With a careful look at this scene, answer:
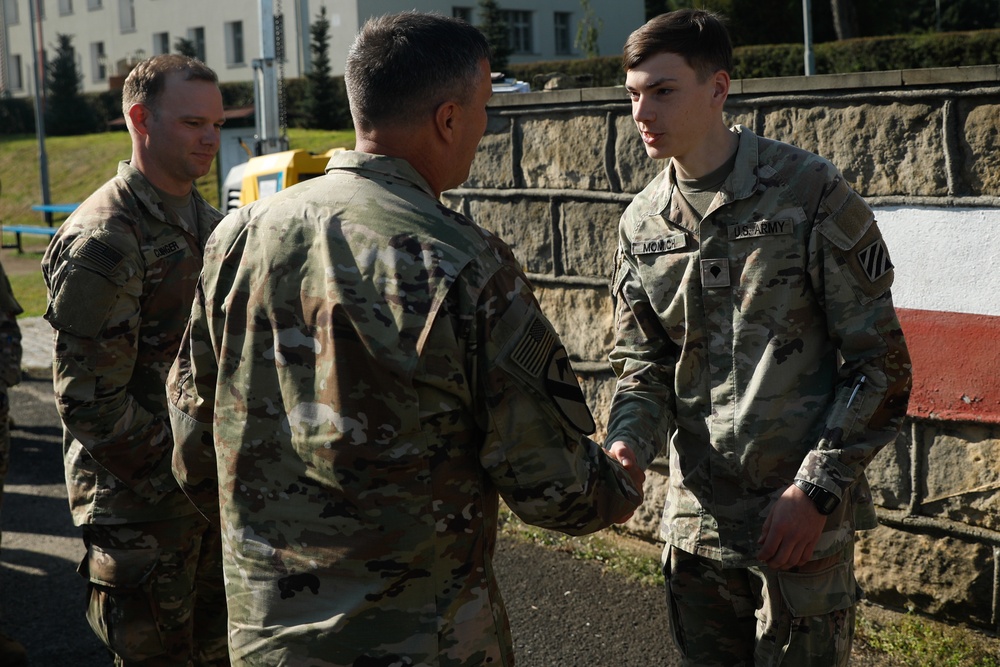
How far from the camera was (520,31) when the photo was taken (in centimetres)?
4497

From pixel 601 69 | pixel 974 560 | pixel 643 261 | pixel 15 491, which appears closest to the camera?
pixel 643 261

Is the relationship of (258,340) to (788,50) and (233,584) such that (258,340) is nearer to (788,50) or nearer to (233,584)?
(233,584)

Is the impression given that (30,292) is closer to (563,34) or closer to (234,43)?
(234,43)

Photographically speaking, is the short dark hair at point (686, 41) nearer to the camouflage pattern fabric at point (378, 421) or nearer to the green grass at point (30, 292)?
the camouflage pattern fabric at point (378, 421)

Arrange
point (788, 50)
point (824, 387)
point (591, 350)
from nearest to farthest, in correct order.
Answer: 1. point (824, 387)
2. point (591, 350)
3. point (788, 50)

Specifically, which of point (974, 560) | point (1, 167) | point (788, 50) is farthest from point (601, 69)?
point (974, 560)

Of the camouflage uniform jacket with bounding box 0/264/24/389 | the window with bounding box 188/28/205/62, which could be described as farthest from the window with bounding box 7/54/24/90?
the camouflage uniform jacket with bounding box 0/264/24/389

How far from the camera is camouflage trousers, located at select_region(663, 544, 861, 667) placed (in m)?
2.79

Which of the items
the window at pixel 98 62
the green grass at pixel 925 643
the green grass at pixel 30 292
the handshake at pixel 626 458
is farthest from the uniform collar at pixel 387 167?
the window at pixel 98 62

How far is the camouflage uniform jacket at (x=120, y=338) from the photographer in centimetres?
334

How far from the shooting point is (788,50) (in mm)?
24672

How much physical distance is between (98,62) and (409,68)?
182 feet

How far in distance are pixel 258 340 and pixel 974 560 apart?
10.1 feet

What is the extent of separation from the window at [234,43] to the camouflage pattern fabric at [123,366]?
44.3 meters
